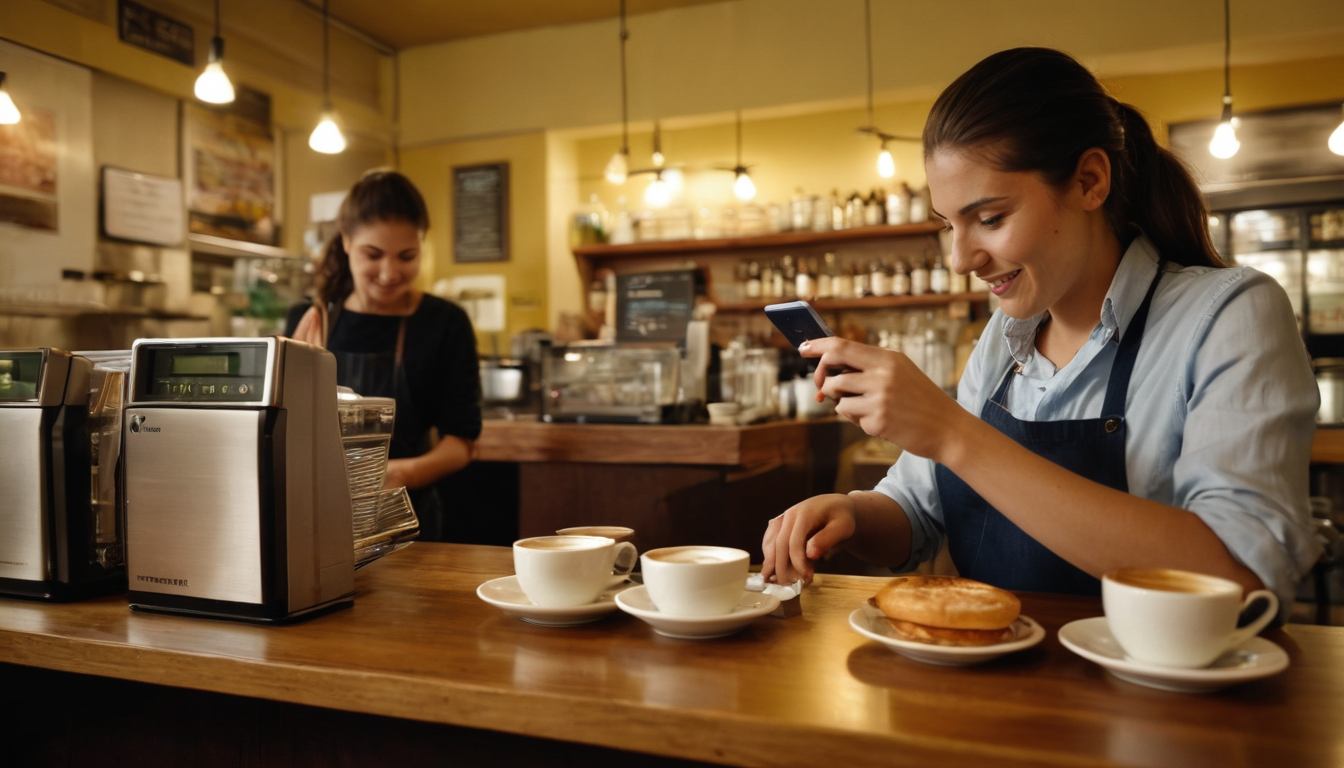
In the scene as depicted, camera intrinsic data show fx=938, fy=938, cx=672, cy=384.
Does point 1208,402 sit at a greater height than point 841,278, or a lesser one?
lesser

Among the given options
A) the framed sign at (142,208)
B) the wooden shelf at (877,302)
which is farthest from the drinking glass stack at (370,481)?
the wooden shelf at (877,302)

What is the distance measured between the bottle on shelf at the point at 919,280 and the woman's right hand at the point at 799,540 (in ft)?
14.7

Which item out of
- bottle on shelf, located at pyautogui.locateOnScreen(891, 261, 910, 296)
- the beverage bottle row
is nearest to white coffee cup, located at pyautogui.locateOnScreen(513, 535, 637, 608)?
the beverage bottle row

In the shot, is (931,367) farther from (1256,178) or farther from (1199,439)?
(1199,439)

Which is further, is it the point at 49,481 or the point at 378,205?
the point at 378,205

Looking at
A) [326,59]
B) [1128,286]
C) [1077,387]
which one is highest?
[326,59]

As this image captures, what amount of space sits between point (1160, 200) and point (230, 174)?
4.74 metres

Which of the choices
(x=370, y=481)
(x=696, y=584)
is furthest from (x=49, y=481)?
(x=696, y=584)

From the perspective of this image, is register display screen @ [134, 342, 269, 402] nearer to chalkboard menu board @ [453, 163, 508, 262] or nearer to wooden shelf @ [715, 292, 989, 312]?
wooden shelf @ [715, 292, 989, 312]

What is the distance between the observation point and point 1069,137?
1260mm

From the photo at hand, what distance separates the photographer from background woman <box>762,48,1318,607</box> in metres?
1.03

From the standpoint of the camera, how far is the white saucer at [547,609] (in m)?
1.09

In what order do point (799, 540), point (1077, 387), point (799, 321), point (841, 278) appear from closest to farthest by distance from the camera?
point (799, 321), point (799, 540), point (1077, 387), point (841, 278)

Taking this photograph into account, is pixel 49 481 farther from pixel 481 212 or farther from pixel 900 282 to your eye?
pixel 481 212
